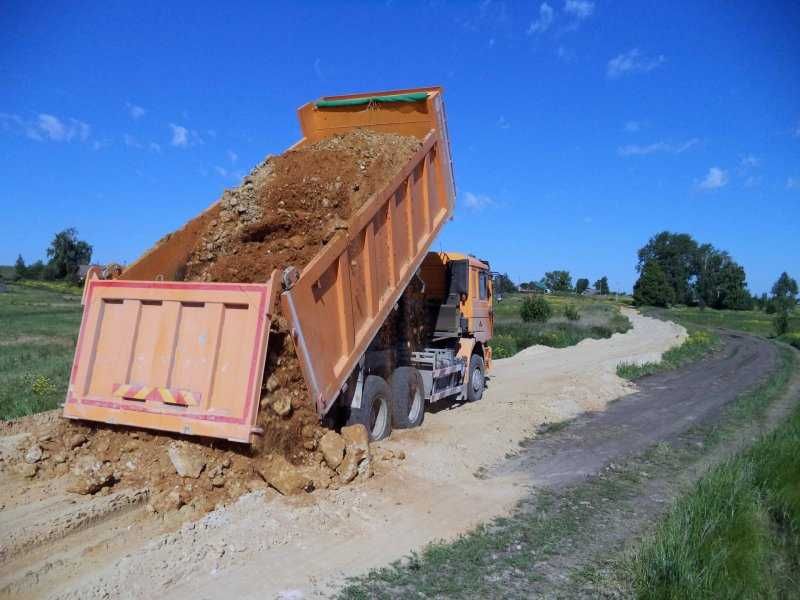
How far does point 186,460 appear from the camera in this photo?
17.9ft

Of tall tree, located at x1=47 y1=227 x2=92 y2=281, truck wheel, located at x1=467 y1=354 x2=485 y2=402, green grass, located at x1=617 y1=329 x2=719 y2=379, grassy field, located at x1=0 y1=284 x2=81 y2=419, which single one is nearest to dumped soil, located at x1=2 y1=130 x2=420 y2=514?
grassy field, located at x1=0 y1=284 x2=81 y2=419

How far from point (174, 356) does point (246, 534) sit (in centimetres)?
188

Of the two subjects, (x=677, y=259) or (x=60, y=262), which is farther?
(x=677, y=259)

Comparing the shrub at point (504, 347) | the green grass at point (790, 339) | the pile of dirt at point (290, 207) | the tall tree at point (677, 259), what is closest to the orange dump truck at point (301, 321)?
the pile of dirt at point (290, 207)

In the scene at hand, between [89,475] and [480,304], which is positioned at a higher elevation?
[480,304]

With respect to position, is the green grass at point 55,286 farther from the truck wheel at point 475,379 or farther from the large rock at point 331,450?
the large rock at point 331,450

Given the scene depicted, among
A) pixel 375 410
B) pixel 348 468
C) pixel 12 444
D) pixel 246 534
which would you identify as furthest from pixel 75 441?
pixel 375 410

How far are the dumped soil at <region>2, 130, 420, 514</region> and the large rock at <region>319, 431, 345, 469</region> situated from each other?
0.12ft

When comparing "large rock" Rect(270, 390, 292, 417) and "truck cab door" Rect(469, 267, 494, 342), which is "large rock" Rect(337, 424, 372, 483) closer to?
"large rock" Rect(270, 390, 292, 417)

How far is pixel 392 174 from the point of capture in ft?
25.9

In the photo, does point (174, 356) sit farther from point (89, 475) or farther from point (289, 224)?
point (289, 224)

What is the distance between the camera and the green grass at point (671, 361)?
18.3 metres

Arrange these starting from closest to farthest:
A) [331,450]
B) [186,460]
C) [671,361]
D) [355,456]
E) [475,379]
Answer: [186,460] → [331,450] → [355,456] → [475,379] → [671,361]

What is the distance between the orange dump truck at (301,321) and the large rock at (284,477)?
19.4 inches
